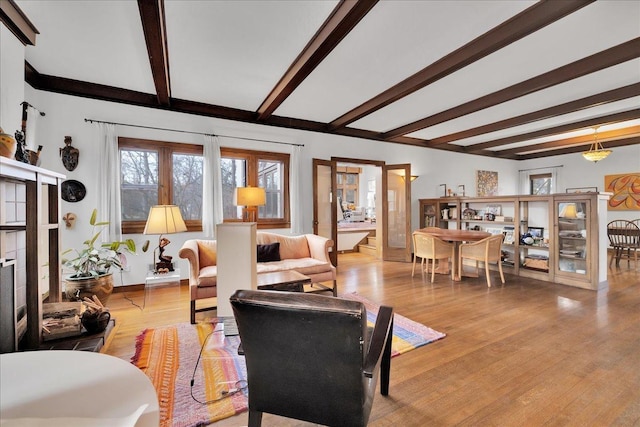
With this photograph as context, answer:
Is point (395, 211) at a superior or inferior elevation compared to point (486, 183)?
inferior

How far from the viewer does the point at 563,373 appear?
6.32 ft

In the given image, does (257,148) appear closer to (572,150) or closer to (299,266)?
(299,266)

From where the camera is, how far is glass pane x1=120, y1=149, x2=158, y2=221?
4.03 meters

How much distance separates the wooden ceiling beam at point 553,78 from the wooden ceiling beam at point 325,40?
106 inches

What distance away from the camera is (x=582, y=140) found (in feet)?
21.2

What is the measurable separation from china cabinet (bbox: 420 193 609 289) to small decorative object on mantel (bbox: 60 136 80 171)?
6.49 metres

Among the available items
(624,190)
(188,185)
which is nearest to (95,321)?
(188,185)

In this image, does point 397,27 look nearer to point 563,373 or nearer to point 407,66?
point 407,66

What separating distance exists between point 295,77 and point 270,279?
2.32m

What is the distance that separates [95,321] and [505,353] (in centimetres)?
328

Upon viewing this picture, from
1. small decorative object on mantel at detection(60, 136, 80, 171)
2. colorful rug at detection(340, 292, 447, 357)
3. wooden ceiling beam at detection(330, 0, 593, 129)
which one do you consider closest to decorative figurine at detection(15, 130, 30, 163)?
small decorative object on mantel at detection(60, 136, 80, 171)

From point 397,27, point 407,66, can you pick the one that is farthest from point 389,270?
point 397,27

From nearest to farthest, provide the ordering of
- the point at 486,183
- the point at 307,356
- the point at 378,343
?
the point at 307,356
the point at 378,343
the point at 486,183

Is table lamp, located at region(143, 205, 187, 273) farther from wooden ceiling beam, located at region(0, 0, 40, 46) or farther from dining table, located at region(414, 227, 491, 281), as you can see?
dining table, located at region(414, 227, 491, 281)
